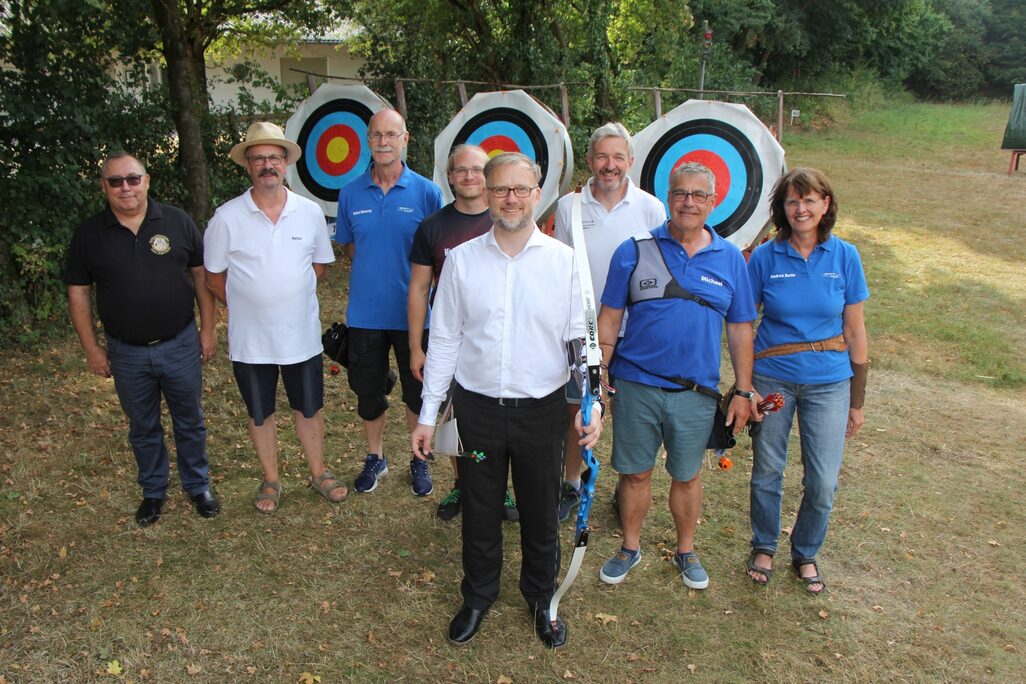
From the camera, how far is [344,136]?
620cm

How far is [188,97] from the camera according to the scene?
7215 millimetres

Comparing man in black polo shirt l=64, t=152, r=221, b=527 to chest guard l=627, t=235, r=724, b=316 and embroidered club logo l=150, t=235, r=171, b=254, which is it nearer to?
embroidered club logo l=150, t=235, r=171, b=254

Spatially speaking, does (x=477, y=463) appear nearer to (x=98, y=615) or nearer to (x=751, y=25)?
(x=98, y=615)

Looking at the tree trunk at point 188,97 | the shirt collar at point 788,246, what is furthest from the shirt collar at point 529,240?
the tree trunk at point 188,97

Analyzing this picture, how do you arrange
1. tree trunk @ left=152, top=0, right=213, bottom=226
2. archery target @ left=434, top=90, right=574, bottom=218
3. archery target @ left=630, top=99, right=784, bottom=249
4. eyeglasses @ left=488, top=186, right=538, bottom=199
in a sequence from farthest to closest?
tree trunk @ left=152, top=0, right=213, bottom=226
archery target @ left=434, top=90, right=574, bottom=218
archery target @ left=630, top=99, right=784, bottom=249
eyeglasses @ left=488, top=186, right=538, bottom=199

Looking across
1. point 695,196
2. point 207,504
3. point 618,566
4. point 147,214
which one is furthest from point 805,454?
point 147,214

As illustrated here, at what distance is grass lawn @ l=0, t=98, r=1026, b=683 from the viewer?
9.84 ft

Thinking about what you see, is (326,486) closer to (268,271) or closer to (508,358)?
(268,271)

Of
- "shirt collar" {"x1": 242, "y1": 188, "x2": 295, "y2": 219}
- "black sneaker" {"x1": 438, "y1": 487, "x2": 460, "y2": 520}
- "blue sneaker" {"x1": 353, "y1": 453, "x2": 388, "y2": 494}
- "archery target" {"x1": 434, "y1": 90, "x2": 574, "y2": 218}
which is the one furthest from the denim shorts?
"archery target" {"x1": 434, "y1": 90, "x2": 574, "y2": 218}

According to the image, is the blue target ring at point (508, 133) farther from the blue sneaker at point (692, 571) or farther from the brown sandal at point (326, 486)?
the blue sneaker at point (692, 571)

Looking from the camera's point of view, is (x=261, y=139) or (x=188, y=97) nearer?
(x=261, y=139)

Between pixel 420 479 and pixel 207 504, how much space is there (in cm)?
110

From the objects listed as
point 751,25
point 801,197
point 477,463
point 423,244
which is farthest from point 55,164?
point 751,25

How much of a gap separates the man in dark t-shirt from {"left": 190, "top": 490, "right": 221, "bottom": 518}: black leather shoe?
4.64ft
